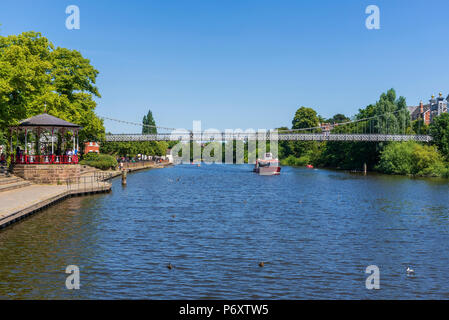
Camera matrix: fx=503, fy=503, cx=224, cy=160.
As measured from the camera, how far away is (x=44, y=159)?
4588cm

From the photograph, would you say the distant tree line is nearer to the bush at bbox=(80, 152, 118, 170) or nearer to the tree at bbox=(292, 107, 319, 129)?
the tree at bbox=(292, 107, 319, 129)

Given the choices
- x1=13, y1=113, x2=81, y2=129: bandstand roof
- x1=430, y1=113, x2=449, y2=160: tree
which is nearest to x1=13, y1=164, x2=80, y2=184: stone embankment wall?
x1=13, y1=113, x2=81, y2=129: bandstand roof

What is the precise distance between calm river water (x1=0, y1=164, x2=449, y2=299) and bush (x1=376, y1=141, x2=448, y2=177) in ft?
168

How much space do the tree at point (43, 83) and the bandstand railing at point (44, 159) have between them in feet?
10.4

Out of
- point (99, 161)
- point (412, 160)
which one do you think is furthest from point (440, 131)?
point (99, 161)

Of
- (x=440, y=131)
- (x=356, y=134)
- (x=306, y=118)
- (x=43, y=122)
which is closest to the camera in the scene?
(x=43, y=122)

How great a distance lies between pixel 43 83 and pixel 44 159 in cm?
701

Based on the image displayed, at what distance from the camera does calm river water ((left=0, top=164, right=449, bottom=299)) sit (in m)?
15.9

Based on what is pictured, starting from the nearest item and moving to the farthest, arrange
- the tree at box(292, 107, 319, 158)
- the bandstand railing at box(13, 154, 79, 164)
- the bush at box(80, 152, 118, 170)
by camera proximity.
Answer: the bandstand railing at box(13, 154, 79, 164) → the bush at box(80, 152, 118, 170) → the tree at box(292, 107, 319, 158)

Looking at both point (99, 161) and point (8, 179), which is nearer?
point (8, 179)

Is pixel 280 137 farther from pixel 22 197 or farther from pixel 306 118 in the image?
pixel 22 197

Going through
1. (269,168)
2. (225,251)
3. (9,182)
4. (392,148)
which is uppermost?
(392,148)
